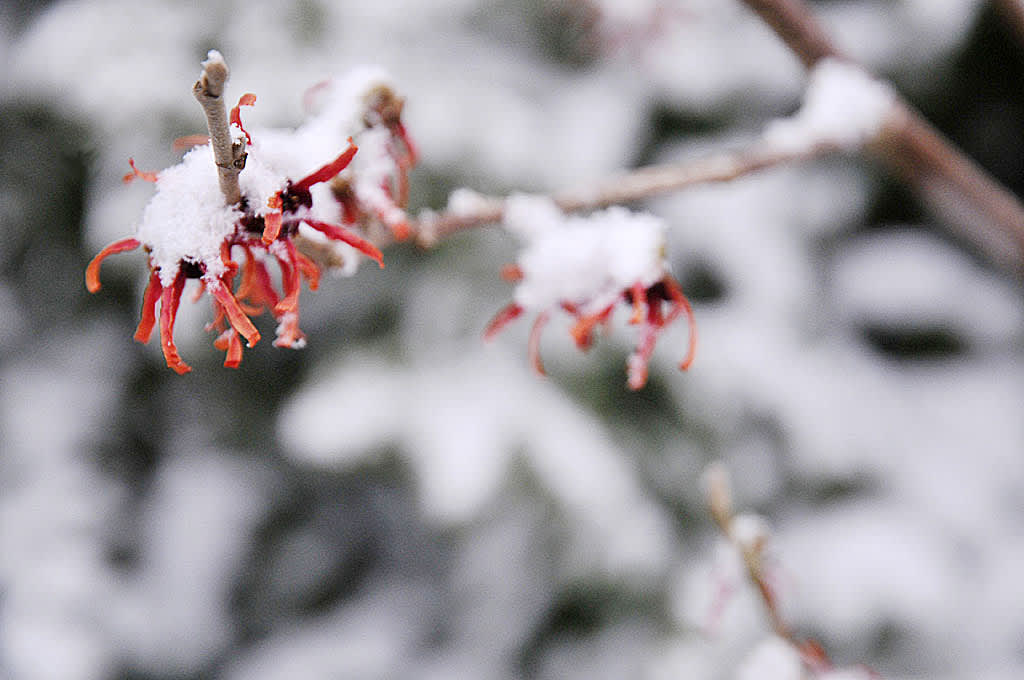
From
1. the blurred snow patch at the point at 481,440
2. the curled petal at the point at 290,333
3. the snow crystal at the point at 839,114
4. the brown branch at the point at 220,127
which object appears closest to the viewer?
the brown branch at the point at 220,127

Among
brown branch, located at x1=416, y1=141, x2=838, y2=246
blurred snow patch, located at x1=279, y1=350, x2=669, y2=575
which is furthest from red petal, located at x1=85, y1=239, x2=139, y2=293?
blurred snow patch, located at x1=279, y1=350, x2=669, y2=575

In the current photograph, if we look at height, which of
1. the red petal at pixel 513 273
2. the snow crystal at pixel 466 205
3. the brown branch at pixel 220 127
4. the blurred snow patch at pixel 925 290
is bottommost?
the blurred snow patch at pixel 925 290

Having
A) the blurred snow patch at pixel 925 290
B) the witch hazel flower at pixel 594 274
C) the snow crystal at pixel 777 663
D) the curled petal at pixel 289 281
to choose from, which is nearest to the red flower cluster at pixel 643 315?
the witch hazel flower at pixel 594 274

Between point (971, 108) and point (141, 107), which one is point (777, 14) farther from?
point (971, 108)

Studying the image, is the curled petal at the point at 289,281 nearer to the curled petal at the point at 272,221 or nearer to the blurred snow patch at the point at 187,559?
the curled petal at the point at 272,221

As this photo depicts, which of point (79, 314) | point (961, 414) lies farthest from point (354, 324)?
point (961, 414)

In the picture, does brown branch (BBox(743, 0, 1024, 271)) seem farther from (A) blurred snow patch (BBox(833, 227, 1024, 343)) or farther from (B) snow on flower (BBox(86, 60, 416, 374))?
(A) blurred snow patch (BBox(833, 227, 1024, 343))

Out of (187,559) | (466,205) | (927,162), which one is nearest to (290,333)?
(466,205)

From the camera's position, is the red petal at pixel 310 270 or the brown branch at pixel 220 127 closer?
the brown branch at pixel 220 127
